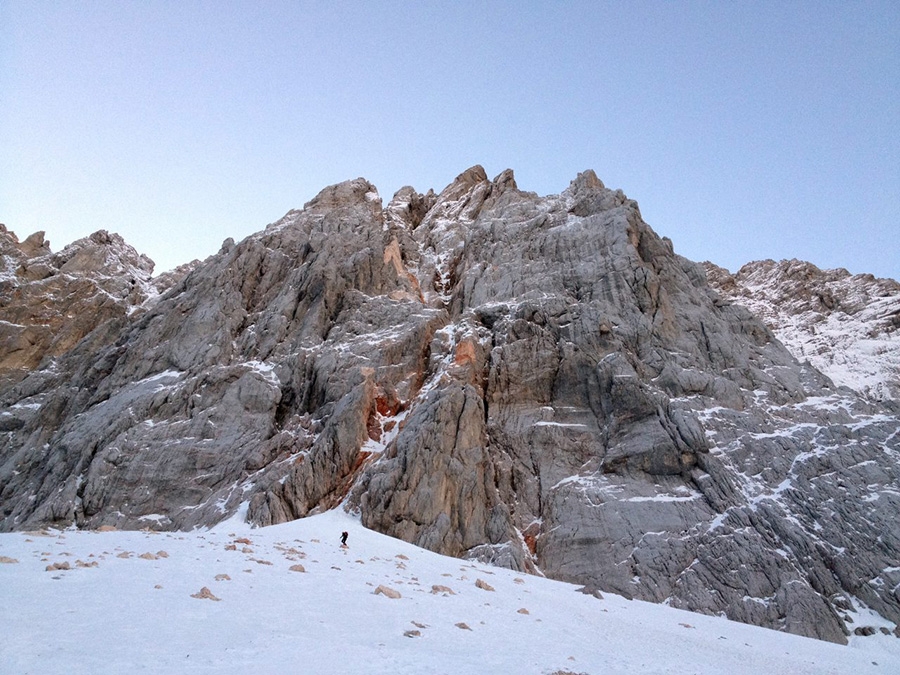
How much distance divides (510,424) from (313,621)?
123ft

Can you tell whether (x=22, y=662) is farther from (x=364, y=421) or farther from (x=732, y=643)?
(x=364, y=421)

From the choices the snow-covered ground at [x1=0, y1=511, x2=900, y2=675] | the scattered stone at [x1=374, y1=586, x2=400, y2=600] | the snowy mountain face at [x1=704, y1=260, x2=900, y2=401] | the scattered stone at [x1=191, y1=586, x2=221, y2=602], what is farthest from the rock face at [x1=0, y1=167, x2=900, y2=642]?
the snowy mountain face at [x1=704, y1=260, x2=900, y2=401]

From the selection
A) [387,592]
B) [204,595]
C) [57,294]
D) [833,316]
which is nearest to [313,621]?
[204,595]

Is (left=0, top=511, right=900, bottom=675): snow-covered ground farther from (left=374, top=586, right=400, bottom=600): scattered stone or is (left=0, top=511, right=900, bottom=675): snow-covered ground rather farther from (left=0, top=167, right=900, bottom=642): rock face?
(left=0, top=167, right=900, bottom=642): rock face

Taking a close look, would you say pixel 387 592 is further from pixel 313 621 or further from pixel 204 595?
pixel 204 595

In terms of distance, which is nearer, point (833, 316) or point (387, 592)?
point (387, 592)

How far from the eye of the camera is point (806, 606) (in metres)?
32.0

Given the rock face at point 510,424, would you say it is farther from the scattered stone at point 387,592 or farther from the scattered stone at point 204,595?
the scattered stone at point 204,595

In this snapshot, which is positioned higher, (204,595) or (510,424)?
(510,424)

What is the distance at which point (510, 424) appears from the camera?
48.3 m

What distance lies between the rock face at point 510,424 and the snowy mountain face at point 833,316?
2832cm

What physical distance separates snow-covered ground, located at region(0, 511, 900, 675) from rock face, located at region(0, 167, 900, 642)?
12.2 metres

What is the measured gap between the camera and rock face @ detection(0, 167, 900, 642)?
36750 millimetres

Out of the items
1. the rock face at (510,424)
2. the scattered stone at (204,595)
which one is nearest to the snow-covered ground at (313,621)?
the scattered stone at (204,595)
